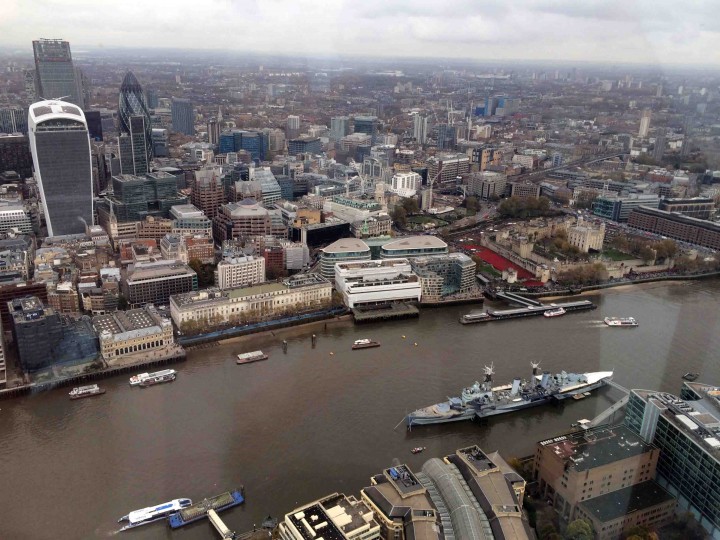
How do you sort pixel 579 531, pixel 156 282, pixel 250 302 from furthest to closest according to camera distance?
pixel 156 282 → pixel 250 302 → pixel 579 531

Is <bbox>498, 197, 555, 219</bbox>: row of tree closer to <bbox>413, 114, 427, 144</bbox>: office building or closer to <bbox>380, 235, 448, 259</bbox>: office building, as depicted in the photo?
<bbox>380, 235, 448, 259</bbox>: office building

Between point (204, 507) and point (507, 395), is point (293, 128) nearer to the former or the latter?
point (507, 395)

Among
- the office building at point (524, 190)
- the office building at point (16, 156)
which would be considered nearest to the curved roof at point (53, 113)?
the office building at point (16, 156)

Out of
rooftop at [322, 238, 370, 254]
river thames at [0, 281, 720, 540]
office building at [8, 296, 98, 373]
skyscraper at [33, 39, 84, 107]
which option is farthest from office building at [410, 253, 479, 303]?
skyscraper at [33, 39, 84, 107]

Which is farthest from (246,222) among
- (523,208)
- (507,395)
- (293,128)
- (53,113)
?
(293,128)

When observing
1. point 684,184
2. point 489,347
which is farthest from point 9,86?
point 684,184

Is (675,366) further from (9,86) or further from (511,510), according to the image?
(9,86)

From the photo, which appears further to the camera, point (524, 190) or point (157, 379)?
point (524, 190)
